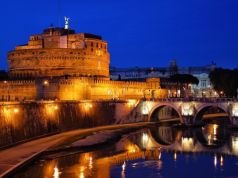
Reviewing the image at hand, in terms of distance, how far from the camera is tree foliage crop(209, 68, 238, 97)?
55.3 metres

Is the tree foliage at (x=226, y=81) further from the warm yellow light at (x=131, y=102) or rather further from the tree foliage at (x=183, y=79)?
the tree foliage at (x=183, y=79)

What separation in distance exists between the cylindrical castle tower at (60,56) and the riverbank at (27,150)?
58.1 ft

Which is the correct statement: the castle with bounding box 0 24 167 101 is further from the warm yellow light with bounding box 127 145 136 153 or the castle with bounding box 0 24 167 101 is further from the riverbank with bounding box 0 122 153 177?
the warm yellow light with bounding box 127 145 136 153

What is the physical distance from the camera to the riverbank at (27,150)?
76.9ft

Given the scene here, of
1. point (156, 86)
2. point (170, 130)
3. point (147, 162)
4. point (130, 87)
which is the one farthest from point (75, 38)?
point (147, 162)

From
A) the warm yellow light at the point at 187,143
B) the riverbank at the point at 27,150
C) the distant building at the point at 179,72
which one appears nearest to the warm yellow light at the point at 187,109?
the warm yellow light at the point at 187,143

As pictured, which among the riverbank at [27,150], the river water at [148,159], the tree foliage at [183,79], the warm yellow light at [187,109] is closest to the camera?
the riverbank at [27,150]

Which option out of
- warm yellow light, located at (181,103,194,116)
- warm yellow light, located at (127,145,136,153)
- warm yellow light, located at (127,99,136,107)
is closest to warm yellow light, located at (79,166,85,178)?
warm yellow light, located at (127,145,136,153)

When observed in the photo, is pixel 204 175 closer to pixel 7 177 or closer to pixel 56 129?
pixel 7 177

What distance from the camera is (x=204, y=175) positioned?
963 inches

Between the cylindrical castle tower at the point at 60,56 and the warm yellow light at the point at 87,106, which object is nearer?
the warm yellow light at the point at 87,106

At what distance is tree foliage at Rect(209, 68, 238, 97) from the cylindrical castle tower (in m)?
15.4

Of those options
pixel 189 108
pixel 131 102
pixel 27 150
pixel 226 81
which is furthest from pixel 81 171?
pixel 226 81

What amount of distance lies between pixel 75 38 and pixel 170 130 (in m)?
20.6
